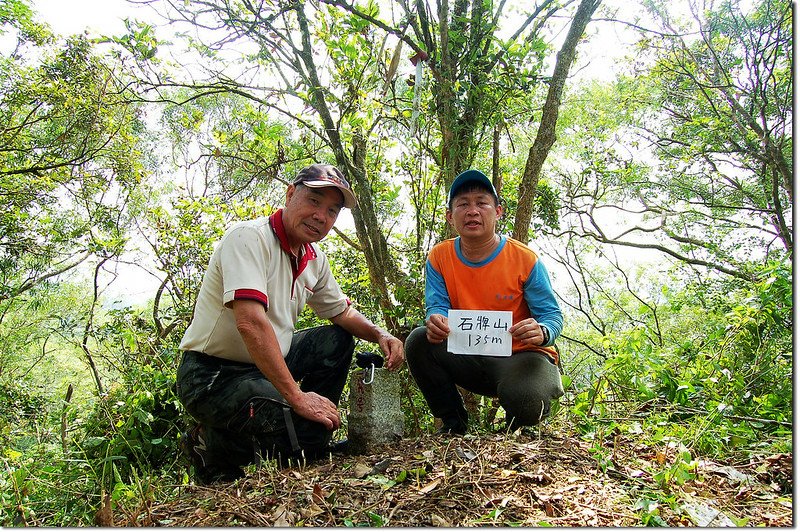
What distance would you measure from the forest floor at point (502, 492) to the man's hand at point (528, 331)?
21.5 inches

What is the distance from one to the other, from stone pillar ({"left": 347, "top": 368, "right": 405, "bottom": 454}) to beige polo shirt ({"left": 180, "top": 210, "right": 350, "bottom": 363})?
52 centimetres

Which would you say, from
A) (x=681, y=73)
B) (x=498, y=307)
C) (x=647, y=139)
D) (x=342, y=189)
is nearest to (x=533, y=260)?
(x=498, y=307)

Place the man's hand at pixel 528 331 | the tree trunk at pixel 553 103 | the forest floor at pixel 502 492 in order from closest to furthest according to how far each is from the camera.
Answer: the forest floor at pixel 502 492 < the man's hand at pixel 528 331 < the tree trunk at pixel 553 103

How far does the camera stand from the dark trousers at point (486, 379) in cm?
291

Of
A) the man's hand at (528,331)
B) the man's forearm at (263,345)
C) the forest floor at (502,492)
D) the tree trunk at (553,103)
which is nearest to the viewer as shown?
the forest floor at (502,492)

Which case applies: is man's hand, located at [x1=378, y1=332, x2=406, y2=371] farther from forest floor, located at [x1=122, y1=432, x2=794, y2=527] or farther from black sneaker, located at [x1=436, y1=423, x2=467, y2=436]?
forest floor, located at [x1=122, y1=432, x2=794, y2=527]

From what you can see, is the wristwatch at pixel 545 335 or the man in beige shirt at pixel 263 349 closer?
the man in beige shirt at pixel 263 349

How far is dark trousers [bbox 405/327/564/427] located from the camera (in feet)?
9.55

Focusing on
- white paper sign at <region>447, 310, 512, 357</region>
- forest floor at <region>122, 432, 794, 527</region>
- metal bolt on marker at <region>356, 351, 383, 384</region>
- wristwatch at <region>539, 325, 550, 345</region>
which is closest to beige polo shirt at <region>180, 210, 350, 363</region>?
metal bolt on marker at <region>356, 351, 383, 384</region>

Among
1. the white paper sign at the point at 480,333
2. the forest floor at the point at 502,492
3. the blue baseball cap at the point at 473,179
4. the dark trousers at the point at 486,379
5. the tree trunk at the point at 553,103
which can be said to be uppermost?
the tree trunk at the point at 553,103

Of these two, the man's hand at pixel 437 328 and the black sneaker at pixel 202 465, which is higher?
the man's hand at pixel 437 328

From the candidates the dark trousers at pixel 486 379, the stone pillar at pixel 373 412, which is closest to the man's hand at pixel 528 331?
the dark trousers at pixel 486 379

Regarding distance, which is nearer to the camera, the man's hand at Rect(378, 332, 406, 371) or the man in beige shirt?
the man in beige shirt

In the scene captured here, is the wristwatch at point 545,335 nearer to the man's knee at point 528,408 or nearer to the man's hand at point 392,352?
the man's knee at point 528,408
